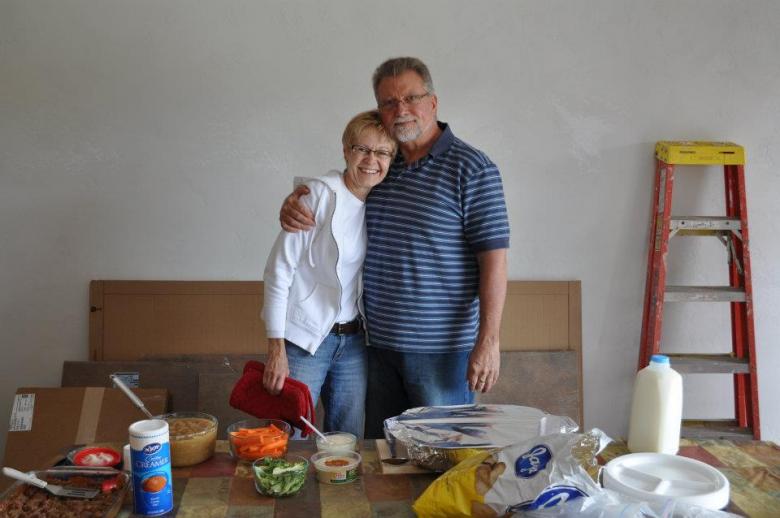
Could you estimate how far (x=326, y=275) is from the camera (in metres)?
2.05

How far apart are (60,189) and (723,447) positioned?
256cm

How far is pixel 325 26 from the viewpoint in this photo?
9.40 feet

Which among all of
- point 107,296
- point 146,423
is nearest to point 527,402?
point 107,296

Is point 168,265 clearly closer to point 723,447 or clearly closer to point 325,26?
point 325,26

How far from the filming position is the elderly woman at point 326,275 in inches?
79.8

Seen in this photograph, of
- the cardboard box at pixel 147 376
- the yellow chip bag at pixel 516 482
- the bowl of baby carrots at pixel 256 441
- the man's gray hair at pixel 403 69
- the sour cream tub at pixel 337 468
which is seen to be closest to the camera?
the yellow chip bag at pixel 516 482

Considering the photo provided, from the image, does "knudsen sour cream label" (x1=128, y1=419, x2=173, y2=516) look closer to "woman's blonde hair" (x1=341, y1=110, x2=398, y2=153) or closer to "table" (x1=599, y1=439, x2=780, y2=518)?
"table" (x1=599, y1=439, x2=780, y2=518)

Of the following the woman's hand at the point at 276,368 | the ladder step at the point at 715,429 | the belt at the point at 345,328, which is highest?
the belt at the point at 345,328

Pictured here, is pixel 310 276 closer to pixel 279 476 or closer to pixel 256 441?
pixel 256 441

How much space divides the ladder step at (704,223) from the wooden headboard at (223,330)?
0.58 metres

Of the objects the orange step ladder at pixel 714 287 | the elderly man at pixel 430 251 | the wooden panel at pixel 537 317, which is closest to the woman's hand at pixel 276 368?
the elderly man at pixel 430 251

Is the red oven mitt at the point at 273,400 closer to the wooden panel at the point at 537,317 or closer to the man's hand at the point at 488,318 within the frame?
the man's hand at the point at 488,318

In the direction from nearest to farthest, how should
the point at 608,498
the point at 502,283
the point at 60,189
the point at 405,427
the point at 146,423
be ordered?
the point at 608,498 → the point at 146,423 → the point at 405,427 → the point at 502,283 → the point at 60,189

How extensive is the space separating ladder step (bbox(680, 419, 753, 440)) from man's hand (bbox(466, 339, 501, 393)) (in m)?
1.24
